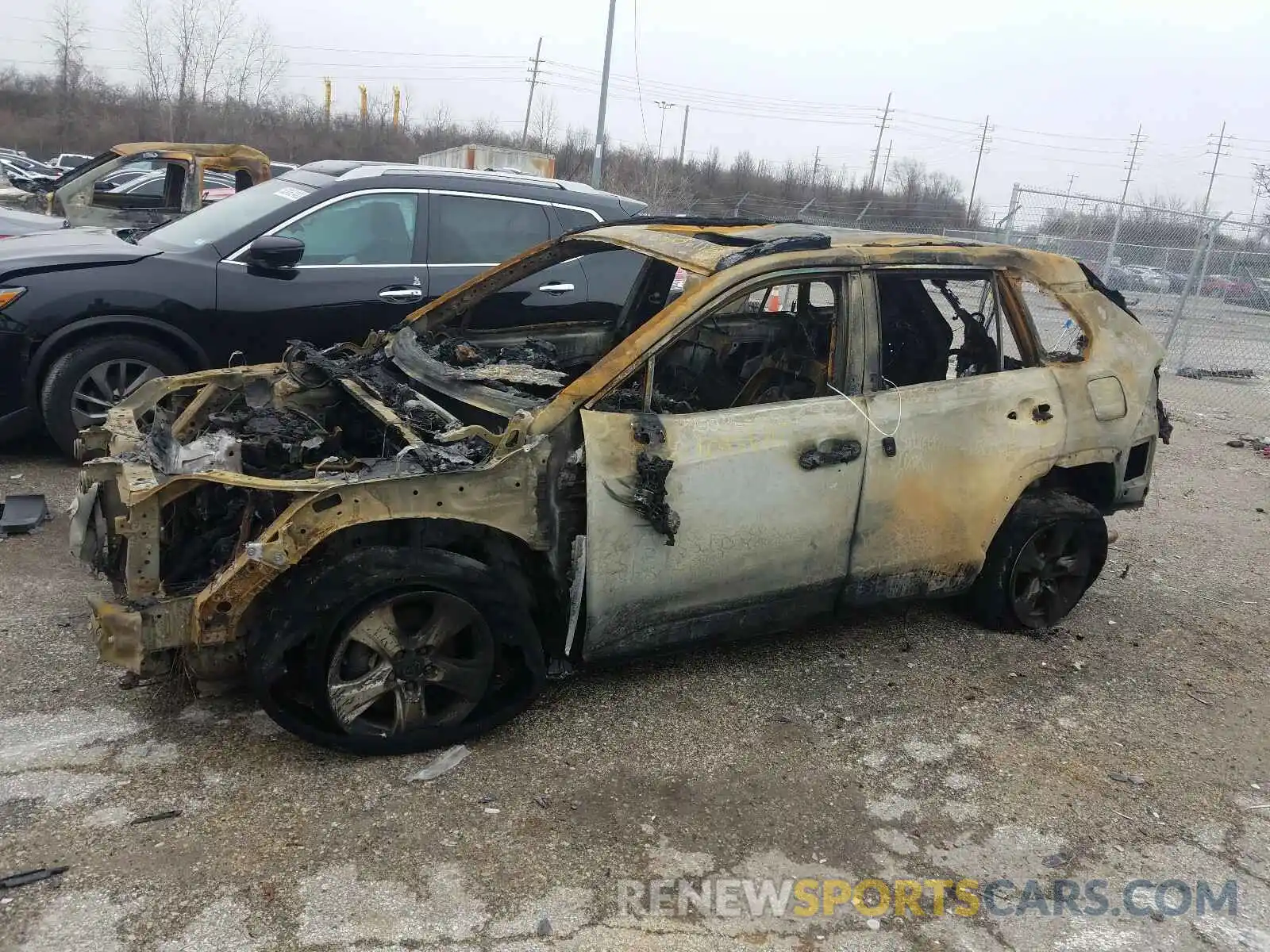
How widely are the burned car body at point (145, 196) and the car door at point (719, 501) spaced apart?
21.2 feet

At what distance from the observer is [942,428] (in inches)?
149

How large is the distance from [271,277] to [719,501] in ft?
11.7

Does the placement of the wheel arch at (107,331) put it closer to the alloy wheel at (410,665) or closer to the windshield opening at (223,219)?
the windshield opening at (223,219)

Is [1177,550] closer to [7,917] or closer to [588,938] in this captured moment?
[588,938]

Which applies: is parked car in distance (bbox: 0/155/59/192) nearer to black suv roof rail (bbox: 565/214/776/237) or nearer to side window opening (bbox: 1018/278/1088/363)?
black suv roof rail (bbox: 565/214/776/237)

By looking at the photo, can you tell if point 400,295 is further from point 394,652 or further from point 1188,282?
point 1188,282

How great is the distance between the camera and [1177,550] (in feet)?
19.0

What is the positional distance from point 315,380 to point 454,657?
1.54 metres

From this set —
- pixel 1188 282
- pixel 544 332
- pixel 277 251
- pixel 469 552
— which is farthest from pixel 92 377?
pixel 1188 282

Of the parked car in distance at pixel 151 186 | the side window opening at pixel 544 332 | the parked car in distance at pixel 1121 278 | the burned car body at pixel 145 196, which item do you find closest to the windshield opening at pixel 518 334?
the side window opening at pixel 544 332

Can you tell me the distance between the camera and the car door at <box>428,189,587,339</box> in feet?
18.8

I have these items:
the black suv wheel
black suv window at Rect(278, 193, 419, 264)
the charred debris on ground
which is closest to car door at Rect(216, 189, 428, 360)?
black suv window at Rect(278, 193, 419, 264)

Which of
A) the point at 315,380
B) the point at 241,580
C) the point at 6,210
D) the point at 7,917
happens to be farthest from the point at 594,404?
the point at 6,210

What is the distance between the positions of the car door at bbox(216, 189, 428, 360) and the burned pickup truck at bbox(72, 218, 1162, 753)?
1471mm
